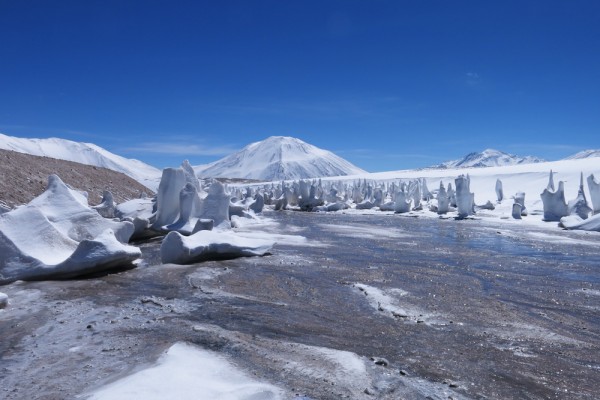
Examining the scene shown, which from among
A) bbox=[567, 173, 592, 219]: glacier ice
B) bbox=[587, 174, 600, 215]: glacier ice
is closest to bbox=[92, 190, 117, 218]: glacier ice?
bbox=[567, 173, 592, 219]: glacier ice

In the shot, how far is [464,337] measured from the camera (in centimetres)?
713

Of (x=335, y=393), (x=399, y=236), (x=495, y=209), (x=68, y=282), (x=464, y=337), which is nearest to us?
(x=335, y=393)

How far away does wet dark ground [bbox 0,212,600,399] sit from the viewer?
550 cm

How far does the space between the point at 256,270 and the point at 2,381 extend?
7.02 meters

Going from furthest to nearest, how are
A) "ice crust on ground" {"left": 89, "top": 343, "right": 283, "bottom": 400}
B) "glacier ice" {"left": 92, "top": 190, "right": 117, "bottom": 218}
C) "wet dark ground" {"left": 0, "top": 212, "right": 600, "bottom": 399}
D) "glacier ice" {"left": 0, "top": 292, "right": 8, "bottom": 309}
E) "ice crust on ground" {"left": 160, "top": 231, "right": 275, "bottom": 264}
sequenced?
"glacier ice" {"left": 92, "top": 190, "right": 117, "bottom": 218}, "ice crust on ground" {"left": 160, "top": 231, "right": 275, "bottom": 264}, "glacier ice" {"left": 0, "top": 292, "right": 8, "bottom": 309}, "wet dark ground" {"left": 0, "top": 212, "right": 600, "bottom": 399}, "ice crust on ground" {"left": 89, "top": 343, "right": 283, "bottom": 400}

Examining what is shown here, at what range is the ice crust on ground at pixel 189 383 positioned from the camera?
4.82 meters

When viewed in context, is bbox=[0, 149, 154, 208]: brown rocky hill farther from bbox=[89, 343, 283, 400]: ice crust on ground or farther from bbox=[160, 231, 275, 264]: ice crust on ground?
bbox=[89, 343, 283, 400]: ice crust on ground

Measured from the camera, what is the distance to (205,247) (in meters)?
12.9

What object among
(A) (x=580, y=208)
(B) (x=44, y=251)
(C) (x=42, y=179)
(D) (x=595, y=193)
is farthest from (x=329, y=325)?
(C) (x=42, y=179)

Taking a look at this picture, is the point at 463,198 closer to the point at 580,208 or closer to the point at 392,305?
the point at 580,208

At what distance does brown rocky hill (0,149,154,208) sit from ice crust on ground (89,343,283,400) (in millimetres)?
19599

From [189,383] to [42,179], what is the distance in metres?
29.4

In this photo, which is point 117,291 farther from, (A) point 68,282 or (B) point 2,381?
(B) point 2,381

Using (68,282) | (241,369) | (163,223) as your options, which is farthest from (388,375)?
(163,223)
